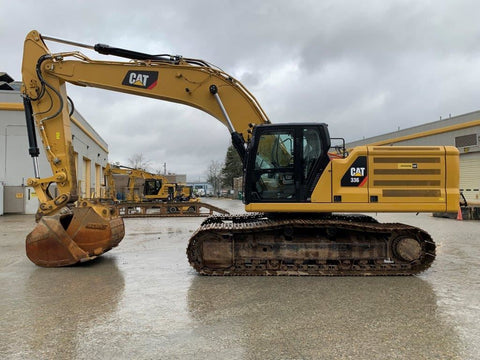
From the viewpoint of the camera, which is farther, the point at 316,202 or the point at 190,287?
the point at 316,202

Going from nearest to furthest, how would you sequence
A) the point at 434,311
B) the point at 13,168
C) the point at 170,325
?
A: the point at 170,325 → the point at 434,311 → the point at 13,168

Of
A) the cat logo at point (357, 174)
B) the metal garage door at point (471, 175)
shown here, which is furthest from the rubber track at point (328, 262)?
the metal garage door at point (471, 175)

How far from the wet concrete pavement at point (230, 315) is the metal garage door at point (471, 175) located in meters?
22.1

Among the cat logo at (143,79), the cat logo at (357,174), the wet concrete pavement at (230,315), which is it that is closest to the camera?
the wet concrete pavement at (230,315)

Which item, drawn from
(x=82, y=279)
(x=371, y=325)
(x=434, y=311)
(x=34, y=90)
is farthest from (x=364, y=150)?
(x=34, y=90)

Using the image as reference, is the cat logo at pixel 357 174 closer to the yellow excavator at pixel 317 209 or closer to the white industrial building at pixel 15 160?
the yellow excavator at pixel 317 209

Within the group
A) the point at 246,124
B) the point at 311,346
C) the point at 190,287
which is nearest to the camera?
the point at 311,346

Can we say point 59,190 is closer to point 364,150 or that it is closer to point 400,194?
point 364,150

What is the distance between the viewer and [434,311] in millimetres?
4688

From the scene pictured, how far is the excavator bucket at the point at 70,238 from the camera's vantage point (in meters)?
6.94

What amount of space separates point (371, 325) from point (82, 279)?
15.2ft

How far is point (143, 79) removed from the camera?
307 inches

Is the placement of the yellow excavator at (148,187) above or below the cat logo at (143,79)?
below

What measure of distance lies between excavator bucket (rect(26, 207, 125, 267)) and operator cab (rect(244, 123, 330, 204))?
297cm
